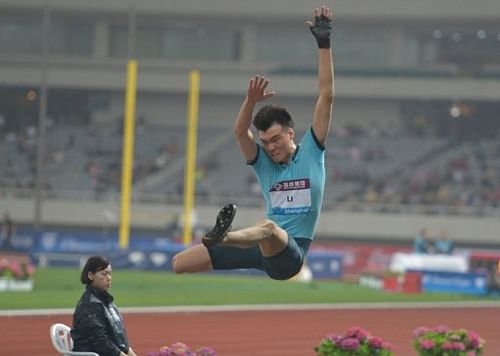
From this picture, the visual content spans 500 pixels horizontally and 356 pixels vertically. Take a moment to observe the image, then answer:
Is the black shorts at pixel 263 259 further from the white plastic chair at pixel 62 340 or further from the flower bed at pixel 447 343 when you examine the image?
the flower bed at pixel 447 343

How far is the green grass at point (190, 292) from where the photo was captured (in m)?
22.7

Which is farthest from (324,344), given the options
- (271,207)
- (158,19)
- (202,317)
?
(158,19)

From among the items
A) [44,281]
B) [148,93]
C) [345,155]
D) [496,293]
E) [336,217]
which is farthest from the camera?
[148,93]

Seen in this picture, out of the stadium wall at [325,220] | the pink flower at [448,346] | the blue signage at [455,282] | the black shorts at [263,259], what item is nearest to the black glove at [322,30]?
the black shorts at [263,259]

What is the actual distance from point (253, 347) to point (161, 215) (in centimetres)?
2919

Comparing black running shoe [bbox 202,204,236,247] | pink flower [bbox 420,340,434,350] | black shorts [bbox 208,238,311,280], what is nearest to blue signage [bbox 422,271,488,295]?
pink flower [bbox 420,340,434,350]

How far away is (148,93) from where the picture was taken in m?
53.5

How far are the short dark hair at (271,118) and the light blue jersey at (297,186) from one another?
0.27 metres

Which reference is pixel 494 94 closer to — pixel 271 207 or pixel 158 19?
pixel 158 19

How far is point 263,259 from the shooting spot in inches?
313

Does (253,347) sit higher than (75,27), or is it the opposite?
(75,27)

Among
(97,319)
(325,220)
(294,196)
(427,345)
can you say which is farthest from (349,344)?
(325,220)

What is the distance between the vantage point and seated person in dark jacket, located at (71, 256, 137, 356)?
30.2ft

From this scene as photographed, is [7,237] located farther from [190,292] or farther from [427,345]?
[427,345]
